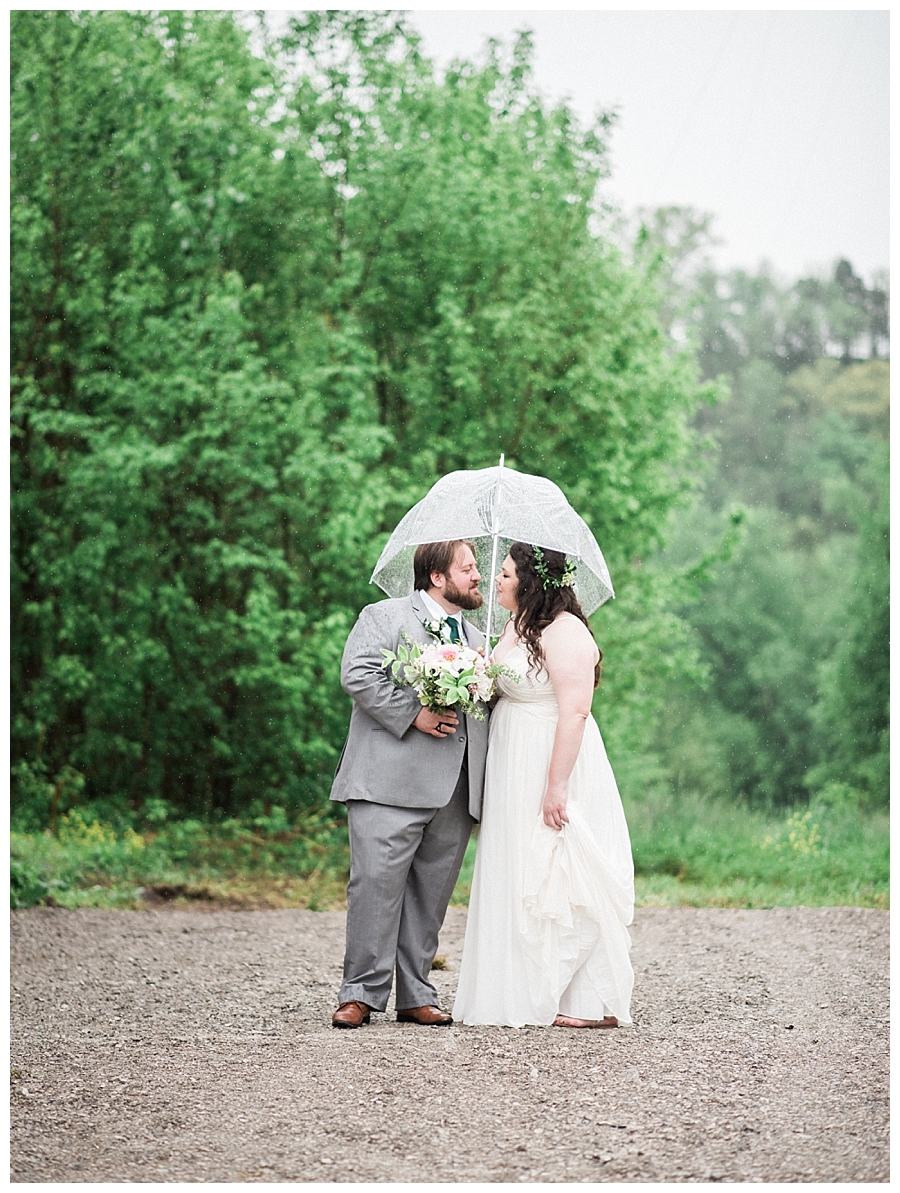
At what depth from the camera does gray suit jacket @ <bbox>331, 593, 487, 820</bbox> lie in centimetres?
430

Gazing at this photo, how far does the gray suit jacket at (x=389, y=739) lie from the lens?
4305 mm

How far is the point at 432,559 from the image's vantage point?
441cm

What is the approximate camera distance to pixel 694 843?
955 cm

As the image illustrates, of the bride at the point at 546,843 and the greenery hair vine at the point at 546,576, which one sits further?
the greenery hair vine at the point at 546,576

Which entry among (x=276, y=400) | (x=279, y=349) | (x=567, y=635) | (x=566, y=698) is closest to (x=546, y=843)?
Result: (x=566, y=698)

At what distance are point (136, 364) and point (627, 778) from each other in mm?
6723

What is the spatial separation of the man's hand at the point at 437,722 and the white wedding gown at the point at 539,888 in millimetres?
221

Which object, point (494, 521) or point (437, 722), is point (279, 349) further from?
point (437, 722)

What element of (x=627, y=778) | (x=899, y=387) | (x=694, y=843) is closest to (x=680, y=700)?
(x=627, y=778)

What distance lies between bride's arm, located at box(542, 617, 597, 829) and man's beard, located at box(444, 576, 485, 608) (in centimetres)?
32

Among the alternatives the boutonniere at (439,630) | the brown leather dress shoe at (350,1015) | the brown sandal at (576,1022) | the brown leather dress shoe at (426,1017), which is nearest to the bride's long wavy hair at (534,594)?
the boutonniere at (439,630)

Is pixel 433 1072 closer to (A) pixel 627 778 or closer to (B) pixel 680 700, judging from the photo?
(A) pixel 627 778

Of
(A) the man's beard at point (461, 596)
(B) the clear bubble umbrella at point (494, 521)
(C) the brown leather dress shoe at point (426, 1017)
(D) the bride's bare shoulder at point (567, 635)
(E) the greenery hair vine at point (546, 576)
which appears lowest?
(C) the brown leather dress shoe at point (426, 1017)

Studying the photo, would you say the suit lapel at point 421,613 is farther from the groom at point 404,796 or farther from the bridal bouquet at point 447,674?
the bridal bouquet at point 447,674
